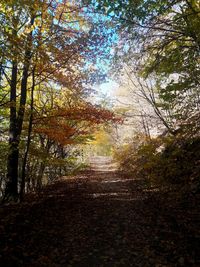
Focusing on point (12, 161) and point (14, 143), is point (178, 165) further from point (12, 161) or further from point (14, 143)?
point (12, 161)

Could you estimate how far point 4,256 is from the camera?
4.93 metres

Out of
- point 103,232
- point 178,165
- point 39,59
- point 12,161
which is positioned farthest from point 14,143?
point 178,165

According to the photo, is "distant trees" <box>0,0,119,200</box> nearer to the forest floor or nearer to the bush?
the forest floor

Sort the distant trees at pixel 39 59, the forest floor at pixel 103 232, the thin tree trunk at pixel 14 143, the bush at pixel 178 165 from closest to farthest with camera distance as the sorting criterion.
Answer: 1. the forest floor at pixel 103 232
2. the distant trees at pixel 39 59
3. the bush at pixel 178 165
4. the thin tree trunk at pixel 14 143

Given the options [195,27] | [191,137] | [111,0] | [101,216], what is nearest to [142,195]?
[101,216]

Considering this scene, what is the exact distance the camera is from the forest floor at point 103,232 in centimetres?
500

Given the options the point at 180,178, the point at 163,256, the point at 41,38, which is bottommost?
the point at 163,256

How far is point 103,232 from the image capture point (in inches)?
255

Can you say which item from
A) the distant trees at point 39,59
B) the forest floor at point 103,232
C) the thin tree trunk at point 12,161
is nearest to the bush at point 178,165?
the forest floor at point 103,232

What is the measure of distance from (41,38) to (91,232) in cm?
645

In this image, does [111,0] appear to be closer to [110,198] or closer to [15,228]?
[15,228]

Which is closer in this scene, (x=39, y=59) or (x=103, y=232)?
(x=103, y=232)

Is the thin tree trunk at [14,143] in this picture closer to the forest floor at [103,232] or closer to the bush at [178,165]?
the forest floor at [103,232]

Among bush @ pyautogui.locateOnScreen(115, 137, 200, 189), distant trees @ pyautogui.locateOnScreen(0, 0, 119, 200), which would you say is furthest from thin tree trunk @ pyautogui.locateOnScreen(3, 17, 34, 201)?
bush @ pyautogui.locateOnScreen(115, 137, 200, 189)
